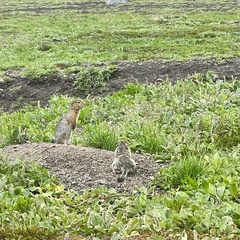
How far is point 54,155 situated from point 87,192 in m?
1.60

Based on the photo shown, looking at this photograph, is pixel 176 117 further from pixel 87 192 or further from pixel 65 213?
pixel 65 213

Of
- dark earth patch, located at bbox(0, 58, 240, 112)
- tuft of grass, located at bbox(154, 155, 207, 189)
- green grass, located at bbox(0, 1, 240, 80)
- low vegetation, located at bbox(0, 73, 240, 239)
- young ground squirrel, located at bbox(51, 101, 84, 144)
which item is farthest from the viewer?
green grass, located at bbox(0, 1, 240, 80)

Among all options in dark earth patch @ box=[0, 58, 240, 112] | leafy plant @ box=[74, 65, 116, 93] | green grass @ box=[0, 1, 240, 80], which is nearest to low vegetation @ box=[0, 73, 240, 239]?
dark earth patch @ box=[0, 58, 240, 112]

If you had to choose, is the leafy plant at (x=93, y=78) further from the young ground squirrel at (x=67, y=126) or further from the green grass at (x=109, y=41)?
the young ground squirrel at (x=67, y=126)

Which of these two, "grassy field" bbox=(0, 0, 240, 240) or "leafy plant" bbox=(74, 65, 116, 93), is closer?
"grassy field" bbox=(0, 0, 240, 240)

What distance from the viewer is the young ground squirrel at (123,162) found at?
283 inches

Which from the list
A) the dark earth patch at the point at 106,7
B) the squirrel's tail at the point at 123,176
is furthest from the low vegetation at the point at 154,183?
the dark earth patch at the point at 106,7

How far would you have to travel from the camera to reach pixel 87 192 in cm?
655

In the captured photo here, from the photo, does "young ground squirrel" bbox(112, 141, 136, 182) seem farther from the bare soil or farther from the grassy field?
the grassy field

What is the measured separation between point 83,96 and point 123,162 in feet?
26.9

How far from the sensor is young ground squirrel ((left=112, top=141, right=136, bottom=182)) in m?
7.20

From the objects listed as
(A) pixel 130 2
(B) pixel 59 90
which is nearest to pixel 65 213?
(B) pixel 59 90

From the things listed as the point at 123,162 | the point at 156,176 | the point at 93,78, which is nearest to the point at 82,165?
the point at 123,162

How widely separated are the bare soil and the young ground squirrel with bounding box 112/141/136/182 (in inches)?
3.4
